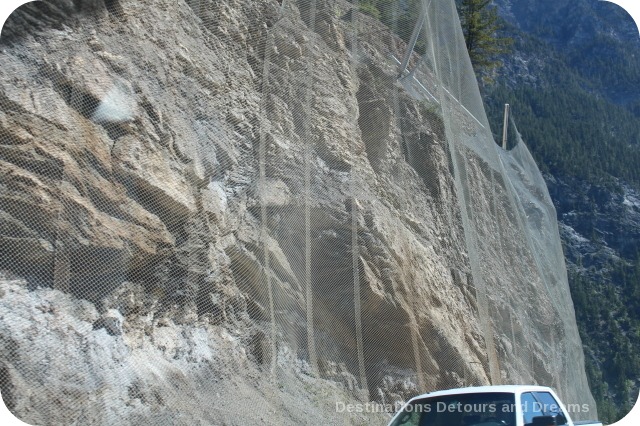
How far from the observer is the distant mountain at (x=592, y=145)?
17.2 m

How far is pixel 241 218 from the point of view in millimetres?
8234

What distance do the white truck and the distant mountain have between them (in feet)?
26.6

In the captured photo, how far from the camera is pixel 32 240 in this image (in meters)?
6.12

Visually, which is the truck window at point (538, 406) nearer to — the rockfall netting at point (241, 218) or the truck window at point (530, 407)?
the truck window at point (530, 407)

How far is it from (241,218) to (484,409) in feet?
12.2

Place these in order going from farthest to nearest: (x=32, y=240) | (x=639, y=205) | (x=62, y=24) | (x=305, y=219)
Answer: (x=639, y=205), (x=305, y=219), (x=62, y=24), (x=32, y=240)

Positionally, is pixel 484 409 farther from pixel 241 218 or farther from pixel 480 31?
pixel 480 31

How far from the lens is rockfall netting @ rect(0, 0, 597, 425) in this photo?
20.7 ft

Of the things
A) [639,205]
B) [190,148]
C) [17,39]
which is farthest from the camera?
[639,205]

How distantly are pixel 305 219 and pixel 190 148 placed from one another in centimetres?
161

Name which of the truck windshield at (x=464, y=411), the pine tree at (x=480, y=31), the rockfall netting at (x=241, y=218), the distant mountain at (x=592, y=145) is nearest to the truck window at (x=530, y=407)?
the truck windshield at (x=464, y=411)

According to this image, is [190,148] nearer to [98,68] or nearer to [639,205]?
[98,68]

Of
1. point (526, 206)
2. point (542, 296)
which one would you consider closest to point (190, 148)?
point (542, 296)

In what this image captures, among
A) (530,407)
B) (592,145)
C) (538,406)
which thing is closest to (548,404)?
(538,406)
